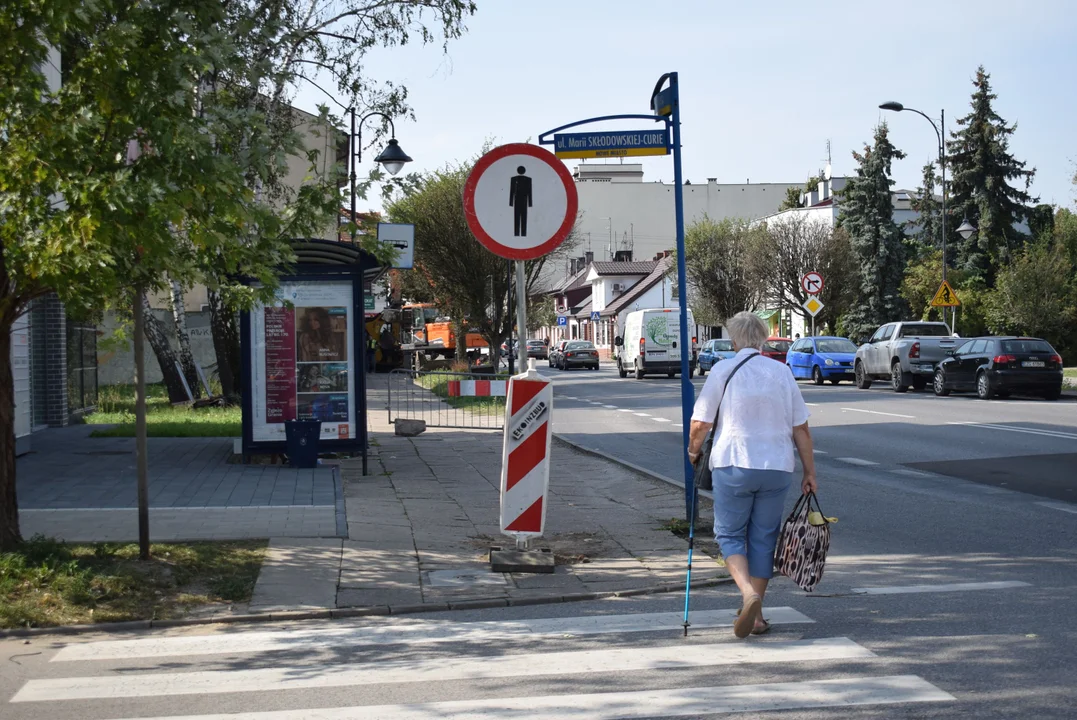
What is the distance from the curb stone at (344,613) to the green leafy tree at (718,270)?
61.6m

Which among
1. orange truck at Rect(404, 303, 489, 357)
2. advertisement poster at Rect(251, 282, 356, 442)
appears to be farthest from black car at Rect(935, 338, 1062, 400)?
orange truck at Rect(404, 303, 489, 357)

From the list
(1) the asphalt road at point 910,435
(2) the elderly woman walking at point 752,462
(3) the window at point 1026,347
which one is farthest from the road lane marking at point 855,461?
(3) the window at point 1026,347

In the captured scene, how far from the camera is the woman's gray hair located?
6320 millimetres

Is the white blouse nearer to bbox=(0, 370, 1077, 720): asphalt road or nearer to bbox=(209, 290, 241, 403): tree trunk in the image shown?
bbox=(0, 370, 1077, 720): asphalt road

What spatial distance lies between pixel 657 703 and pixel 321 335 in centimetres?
1018

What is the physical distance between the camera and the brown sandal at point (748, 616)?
6004mm

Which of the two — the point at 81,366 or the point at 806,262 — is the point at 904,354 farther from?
the point at 806,262

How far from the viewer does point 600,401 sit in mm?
31266

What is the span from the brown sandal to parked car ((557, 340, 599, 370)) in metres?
57.8

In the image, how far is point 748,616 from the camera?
19.7 feet

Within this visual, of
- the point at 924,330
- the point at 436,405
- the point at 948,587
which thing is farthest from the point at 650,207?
the point at 948,587

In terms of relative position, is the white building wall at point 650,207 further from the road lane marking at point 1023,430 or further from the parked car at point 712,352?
the road lane marking at point 1023,430

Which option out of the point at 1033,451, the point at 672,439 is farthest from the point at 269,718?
the point at 672,439

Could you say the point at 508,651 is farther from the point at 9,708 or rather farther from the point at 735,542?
the point at 9,708
